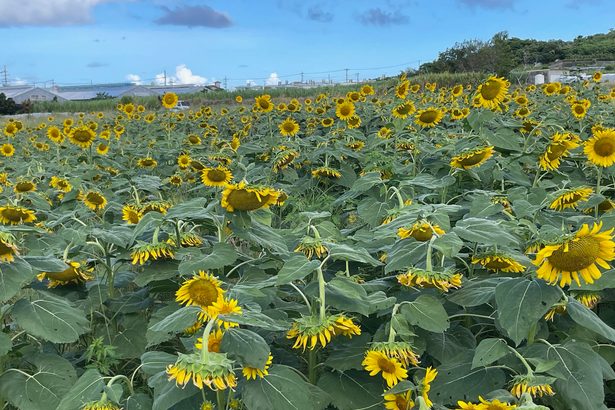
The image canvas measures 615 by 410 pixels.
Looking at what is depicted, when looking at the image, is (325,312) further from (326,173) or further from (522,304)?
(326,173)

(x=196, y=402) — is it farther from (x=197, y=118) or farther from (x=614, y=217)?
(x=197, y=118)

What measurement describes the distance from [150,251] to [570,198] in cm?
157

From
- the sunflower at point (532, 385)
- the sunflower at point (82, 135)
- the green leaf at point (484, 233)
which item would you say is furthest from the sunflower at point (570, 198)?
the sunflower at point (82, 135)

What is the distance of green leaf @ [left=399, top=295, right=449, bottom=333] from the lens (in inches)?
56.1

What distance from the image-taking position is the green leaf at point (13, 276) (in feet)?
5.25

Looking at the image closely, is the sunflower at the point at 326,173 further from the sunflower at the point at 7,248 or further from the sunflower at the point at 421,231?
the sunflower at the point at 7,248

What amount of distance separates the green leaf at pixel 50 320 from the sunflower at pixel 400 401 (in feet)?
2.94

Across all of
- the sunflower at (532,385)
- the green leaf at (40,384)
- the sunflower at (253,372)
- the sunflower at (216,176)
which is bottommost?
the green leaf at (40,384)

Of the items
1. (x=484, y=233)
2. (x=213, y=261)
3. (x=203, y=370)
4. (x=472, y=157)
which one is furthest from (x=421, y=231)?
(x=472, y=157)

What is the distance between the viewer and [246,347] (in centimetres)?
128

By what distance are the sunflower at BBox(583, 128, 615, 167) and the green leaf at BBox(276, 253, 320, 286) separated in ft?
6.84

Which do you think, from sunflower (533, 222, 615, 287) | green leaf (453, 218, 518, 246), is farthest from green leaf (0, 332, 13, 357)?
sunflower (533, 222, 615, 287)

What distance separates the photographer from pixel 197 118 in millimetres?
10258

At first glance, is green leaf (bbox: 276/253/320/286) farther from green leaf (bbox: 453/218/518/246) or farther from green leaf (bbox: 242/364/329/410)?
green leaf (bbox: 453/218/518/246)
